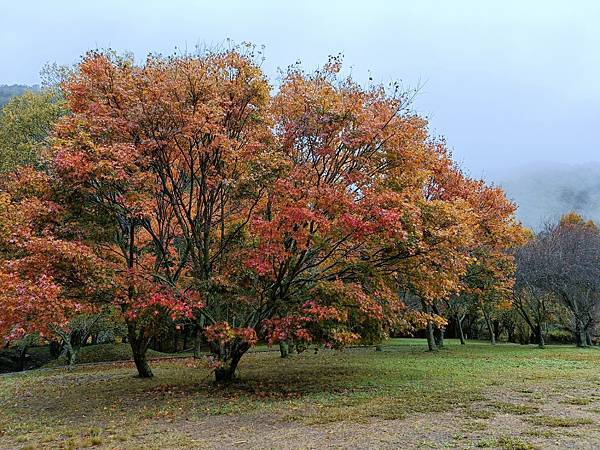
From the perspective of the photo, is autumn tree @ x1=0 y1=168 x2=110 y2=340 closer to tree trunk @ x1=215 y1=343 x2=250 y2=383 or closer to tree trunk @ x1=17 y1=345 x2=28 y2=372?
tree trunk @ x1=215 y1=343 x2=250 y2=383

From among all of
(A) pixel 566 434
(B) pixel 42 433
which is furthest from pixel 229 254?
(A) pixel 566 434

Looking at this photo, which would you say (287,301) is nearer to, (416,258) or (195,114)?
(416,258)

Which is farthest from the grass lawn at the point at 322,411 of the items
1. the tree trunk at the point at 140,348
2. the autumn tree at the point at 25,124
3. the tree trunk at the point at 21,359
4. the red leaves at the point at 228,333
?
the autumn tree at the point at 25,124

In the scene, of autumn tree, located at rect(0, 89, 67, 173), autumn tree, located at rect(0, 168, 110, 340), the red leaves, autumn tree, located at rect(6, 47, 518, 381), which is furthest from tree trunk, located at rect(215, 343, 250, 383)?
autumn tree, located at rect(0, 89, 67, 173)

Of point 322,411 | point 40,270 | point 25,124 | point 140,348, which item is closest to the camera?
point 322,411

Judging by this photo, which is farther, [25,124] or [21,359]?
[21,359]

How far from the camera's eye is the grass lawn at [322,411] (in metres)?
7.09

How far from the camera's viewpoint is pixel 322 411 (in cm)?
933

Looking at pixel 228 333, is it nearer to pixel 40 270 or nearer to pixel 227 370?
pixel 227 370

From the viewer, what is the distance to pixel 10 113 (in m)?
27.3

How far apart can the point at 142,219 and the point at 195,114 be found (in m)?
3.28

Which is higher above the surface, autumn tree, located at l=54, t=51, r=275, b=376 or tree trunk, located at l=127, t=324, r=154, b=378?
autumn tree, located at l=54, t=51, r=275, b=376

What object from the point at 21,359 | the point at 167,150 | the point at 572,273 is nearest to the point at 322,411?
the point at 167,150

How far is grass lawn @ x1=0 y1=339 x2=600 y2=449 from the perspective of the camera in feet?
23.3
